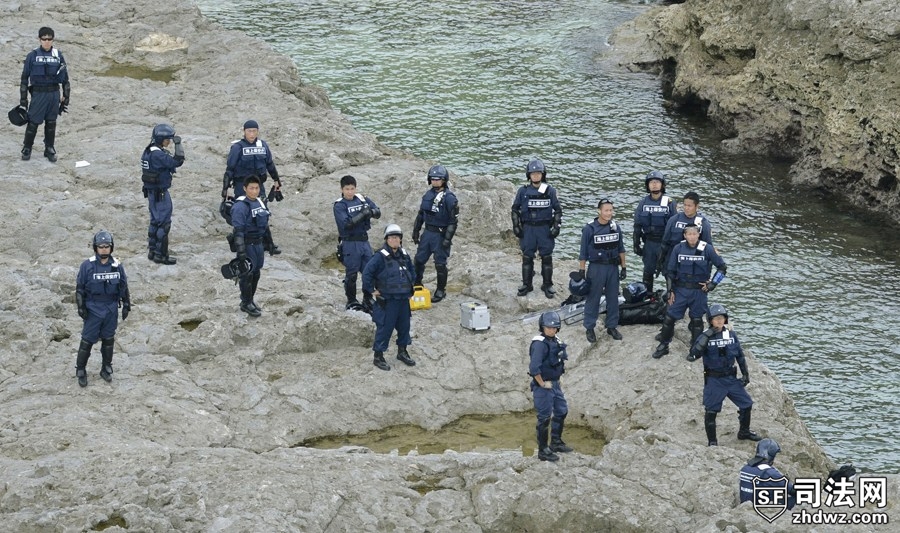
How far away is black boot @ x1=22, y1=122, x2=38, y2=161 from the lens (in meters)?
26.8

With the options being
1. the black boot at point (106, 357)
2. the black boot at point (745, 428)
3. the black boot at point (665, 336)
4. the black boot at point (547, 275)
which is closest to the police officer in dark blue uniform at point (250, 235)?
the black boot at point (106, 357)

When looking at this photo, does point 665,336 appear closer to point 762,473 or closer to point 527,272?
point 527,272

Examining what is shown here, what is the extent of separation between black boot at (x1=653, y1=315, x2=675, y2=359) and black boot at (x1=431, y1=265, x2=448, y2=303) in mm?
4308

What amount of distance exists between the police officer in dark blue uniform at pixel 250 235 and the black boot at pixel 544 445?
589 cm

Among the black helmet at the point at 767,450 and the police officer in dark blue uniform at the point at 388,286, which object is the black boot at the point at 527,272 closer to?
the police officer in dark blue uniform at the point at 388,286

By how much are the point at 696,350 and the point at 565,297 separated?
501 centimetres

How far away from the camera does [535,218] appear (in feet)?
72.6

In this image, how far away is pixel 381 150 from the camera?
32188 mm

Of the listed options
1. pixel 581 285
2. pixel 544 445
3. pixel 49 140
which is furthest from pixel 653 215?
pixel 49 140

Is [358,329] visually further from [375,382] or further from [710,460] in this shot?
[710,460]

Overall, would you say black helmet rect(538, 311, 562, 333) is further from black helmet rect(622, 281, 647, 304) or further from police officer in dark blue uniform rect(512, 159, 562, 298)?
police officer in dark blue uniform rect(512, 159, 562, 298)

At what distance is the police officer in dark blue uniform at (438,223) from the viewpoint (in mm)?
21891

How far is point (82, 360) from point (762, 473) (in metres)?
9.81

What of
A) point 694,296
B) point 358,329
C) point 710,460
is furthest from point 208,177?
point 710,460
